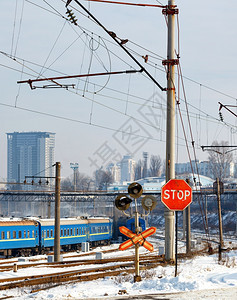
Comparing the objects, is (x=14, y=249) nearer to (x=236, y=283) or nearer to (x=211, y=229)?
(x=236, y=283)

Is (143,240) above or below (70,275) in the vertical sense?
above

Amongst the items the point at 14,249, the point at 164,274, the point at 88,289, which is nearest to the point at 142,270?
the point at 164,274

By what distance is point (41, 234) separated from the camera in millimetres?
42531

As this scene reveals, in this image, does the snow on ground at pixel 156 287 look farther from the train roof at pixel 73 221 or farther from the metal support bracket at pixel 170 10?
the train roof at pixel 73 221

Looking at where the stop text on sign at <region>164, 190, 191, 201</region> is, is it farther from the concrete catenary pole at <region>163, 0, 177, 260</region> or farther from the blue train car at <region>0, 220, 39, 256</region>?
the blue train car at <region>0, 220, 39, 256</region>

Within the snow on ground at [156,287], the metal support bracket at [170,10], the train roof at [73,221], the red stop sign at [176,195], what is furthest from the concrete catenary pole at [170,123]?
the train roof at [73,221]

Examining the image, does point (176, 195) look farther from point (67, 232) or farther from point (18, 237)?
point (67, 232)

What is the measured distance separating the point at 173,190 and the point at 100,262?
7585 millimetres

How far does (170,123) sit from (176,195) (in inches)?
136

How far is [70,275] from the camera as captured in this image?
17.2 metres

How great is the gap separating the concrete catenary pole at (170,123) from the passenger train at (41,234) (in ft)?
73.3

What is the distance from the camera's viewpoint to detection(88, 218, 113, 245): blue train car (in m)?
51.1

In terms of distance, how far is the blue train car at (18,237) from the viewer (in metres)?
38.8

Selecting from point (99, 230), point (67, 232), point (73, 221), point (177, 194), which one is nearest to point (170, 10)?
point (177, 194)
